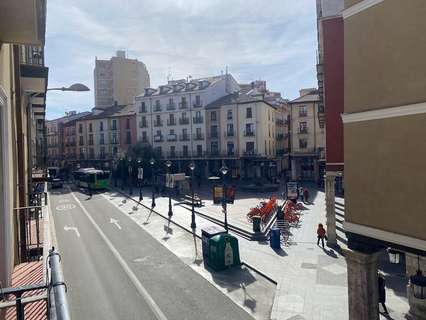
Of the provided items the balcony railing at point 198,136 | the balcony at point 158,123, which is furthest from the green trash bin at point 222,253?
the balcony at point 158,123

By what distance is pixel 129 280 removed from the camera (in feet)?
48.9

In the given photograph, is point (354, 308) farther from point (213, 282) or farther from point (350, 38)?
point (213, 282)

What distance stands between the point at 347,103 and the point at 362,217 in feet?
→ 7.43

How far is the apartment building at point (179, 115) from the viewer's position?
55.5m

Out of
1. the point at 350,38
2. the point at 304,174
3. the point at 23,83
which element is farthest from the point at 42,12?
the point at 304,174

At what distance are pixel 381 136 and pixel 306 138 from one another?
46522mm

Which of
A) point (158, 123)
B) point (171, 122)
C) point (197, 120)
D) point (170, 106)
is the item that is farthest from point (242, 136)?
point (158, 123)

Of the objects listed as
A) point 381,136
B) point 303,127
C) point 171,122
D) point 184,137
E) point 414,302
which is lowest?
point 414,302

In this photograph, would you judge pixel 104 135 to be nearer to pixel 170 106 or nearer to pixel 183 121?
pixel 170 106

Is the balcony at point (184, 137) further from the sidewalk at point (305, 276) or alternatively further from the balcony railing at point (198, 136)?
the sidewalk at point (305, 276)

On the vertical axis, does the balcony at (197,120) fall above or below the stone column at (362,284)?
above

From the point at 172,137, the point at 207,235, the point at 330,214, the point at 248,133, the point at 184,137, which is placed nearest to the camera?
the point at 207,235

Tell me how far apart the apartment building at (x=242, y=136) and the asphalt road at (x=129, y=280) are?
2928 centimetres

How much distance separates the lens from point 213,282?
47.8 ft
